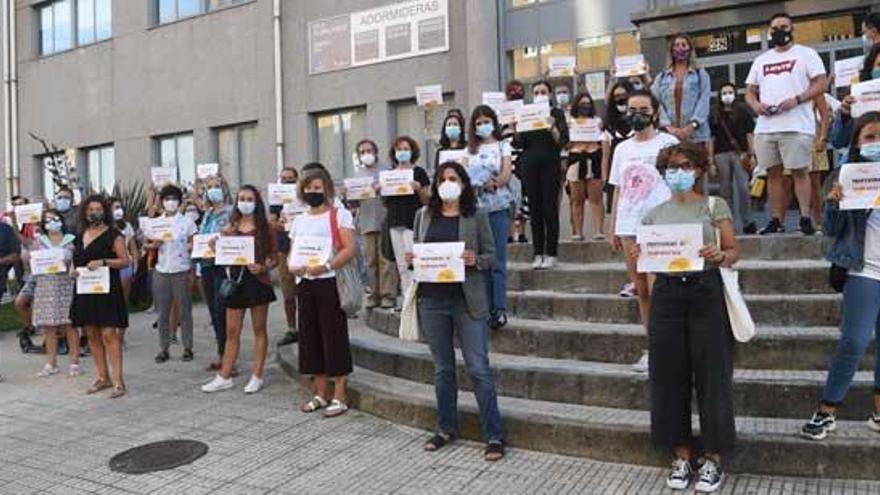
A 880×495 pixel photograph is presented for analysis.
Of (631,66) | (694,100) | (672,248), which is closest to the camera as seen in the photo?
(672,248)

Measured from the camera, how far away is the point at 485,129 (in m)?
6.78

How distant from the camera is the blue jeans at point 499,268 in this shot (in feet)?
21.6

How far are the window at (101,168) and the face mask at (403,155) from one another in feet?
58.0

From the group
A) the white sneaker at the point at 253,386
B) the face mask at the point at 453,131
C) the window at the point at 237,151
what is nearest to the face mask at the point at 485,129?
the face mask at the point at 453,131

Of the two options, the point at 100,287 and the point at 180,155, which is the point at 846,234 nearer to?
the point at 100,287

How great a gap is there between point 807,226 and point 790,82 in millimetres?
1299

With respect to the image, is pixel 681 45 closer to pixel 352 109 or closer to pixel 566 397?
pixel 566 397

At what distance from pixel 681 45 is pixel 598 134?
1.62 metres

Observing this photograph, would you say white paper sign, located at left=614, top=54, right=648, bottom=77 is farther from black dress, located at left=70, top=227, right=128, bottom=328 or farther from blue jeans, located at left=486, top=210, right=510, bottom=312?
black dress, located at left=70, top=227, right=128, bottom=328

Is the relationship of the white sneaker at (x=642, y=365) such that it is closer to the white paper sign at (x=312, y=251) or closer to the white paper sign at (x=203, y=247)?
the white paper sign at (x=312, y=251)

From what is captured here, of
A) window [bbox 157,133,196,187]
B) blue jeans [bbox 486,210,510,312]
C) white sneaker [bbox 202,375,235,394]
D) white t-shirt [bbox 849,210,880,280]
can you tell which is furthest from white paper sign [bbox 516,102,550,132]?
window [bbox 157,133,196,187]

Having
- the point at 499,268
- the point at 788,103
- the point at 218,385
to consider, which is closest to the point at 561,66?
the point at 788,103

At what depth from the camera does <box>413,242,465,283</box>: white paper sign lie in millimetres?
5234

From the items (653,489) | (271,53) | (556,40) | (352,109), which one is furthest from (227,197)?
(271,53)
